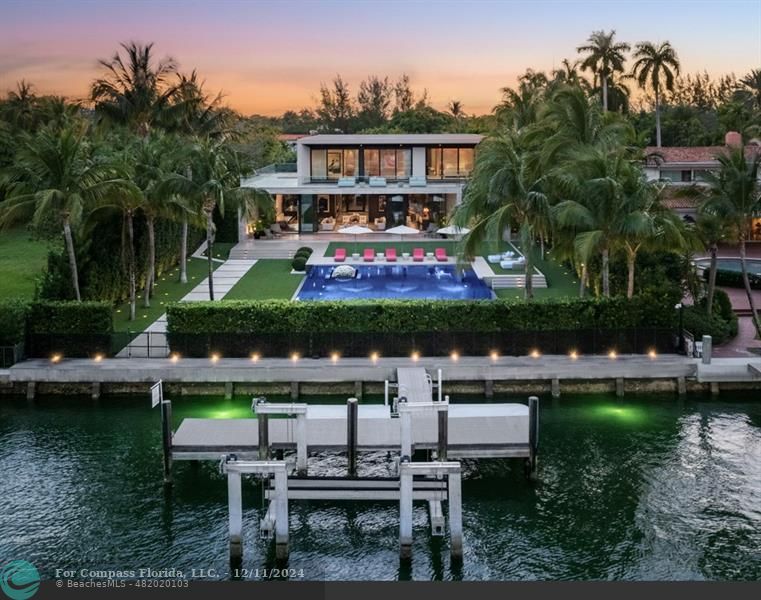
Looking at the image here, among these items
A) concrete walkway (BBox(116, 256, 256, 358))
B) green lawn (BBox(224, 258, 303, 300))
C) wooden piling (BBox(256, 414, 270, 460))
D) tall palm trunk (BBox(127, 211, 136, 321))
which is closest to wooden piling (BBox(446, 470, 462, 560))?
wooden piling (BBox(256, 414, 270, 460))

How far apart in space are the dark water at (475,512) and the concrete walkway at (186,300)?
167 inches

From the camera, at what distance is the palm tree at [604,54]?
68.5 metres

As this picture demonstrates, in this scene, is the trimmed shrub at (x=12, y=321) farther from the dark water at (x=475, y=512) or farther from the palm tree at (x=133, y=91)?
the palm tree at (x=133, y=91)

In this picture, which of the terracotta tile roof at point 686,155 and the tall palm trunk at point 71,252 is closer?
the tall palm trunk at point 71,252

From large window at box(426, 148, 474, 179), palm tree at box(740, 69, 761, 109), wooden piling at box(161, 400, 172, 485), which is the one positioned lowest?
wooden piling at box(161, 400, 172, 485)

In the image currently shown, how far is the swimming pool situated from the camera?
45672 millimetres

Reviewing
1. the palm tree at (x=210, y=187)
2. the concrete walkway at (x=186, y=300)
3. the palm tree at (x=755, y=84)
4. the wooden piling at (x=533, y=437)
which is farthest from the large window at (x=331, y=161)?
the wooden piling at (x=533, y=437)

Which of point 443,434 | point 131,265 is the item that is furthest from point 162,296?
point 443,434

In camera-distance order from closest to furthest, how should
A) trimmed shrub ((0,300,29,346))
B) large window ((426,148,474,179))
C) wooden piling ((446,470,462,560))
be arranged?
wooden piling ((446,470,462,560)) → trimmed shrub ((0,300,29,346)) → large window ((426,148,474,179))

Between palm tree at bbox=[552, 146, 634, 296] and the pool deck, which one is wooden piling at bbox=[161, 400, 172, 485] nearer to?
the pool deck

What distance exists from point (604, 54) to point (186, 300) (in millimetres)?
42577

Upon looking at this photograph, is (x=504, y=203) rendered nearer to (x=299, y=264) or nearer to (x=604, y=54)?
(x=299, y=264)

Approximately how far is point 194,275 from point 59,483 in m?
24.8

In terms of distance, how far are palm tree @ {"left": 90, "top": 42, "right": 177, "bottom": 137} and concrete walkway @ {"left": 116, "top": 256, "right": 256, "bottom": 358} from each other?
8850 mm
